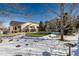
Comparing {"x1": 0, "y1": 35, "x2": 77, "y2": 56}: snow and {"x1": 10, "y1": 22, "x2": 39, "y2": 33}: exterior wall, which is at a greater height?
{"x1": 10, "y1": 22, "x2": 39, "y2": 33}: exterior wall

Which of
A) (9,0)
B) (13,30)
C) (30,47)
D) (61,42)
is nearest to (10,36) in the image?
(13,30)

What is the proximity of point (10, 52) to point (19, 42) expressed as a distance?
4.4 inches

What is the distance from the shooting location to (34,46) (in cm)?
141

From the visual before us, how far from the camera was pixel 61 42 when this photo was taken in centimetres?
141

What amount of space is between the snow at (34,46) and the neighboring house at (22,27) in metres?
0.06

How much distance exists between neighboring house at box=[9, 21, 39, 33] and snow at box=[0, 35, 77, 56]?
0.06 m

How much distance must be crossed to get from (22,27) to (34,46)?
19 centimetres

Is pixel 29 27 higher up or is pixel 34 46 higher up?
pixel 29 27

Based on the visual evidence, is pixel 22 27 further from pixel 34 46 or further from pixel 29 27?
pixel 34 46

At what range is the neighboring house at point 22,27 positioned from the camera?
1423 mm

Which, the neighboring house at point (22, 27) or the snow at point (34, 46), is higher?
the neighboring house at point (22, 27)

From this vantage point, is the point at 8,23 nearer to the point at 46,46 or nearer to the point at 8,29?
the point at 8,29

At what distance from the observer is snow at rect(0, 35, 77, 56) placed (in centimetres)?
139

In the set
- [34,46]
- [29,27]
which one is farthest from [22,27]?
[34,46]
